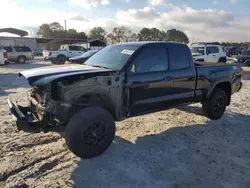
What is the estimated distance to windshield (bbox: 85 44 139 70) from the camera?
13.3 ft

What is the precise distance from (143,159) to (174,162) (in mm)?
487

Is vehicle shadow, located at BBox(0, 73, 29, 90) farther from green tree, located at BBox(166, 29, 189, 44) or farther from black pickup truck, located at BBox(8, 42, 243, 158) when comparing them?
green tree, located at BBox(166, 29, 189, 44)

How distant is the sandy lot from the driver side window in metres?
1.35

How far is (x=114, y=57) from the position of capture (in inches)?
171

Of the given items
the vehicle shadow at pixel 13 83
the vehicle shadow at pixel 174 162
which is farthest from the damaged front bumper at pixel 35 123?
the vehicle shadow at pixel 13 83

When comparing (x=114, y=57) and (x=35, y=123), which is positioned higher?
(x=114, y=57)

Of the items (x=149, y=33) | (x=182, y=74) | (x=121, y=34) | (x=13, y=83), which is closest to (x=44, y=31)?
(x=121, y=34)

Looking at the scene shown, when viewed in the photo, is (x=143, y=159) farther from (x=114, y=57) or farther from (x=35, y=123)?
(x=114, y=57)

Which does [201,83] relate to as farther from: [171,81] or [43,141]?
[43,141]

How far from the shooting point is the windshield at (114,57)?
4052mm

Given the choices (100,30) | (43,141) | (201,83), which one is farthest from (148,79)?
(100,30)

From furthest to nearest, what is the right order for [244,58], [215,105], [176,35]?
[176,35] → [244,58] → [215,105]

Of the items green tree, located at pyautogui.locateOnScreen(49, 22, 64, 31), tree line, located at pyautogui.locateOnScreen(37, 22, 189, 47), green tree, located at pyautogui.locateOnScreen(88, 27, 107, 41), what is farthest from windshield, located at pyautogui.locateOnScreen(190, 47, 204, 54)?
green tree, located at pyautogui.locateOnScreen(49, 22, 64, 31)

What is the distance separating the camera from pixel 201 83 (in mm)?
5121
